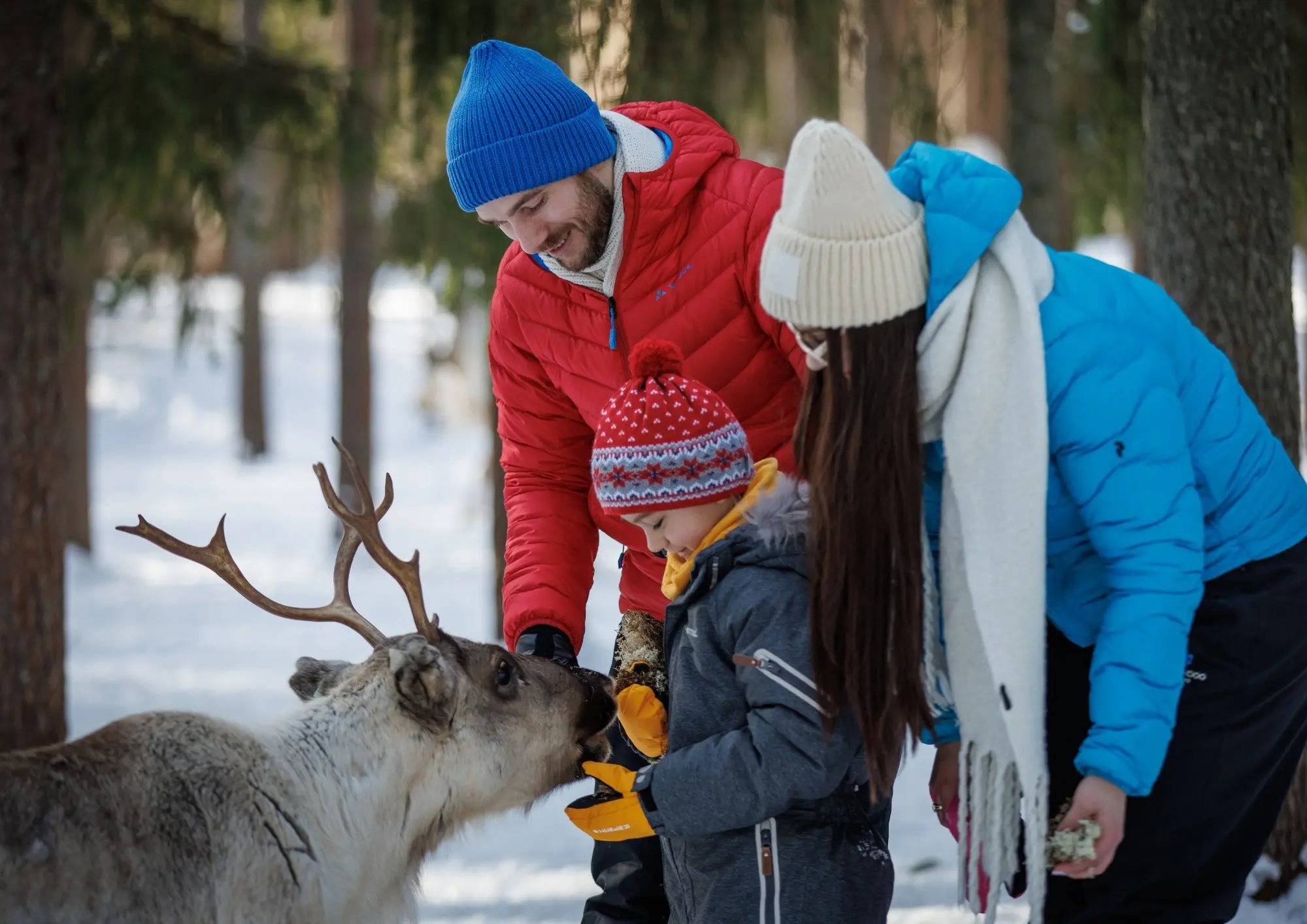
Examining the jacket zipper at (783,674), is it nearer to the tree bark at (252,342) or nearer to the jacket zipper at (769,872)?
the jacket zipper at (769,872)

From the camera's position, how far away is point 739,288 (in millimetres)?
2666

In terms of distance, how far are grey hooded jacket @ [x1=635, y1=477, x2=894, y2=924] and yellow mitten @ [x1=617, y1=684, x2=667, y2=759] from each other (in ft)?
0.44

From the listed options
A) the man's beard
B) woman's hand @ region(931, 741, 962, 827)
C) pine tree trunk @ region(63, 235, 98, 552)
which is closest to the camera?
woman's hand @ region(931, 741, 962, 827)

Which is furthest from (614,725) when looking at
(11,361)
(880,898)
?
(11,361)

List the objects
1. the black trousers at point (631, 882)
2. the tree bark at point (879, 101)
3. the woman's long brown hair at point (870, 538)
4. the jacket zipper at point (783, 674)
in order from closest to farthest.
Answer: the woman's long brown hair at point (870, 538)
the jacket zipper at point (783, 674)
the black trousers at point (631, 882)
the tree bark at point (879, 101)

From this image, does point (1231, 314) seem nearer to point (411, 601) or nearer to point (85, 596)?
point (411, 601)

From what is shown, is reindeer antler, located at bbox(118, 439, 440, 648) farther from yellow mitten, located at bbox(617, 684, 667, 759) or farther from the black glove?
yellow mitten, located at bbox(617, 684, 667, 759)

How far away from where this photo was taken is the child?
2191 mm

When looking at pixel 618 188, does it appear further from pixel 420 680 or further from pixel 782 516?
pixel 420 680

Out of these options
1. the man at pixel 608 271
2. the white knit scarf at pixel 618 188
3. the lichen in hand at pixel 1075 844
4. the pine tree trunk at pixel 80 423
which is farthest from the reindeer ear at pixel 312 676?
the pine tree trunk at pixel 80 423

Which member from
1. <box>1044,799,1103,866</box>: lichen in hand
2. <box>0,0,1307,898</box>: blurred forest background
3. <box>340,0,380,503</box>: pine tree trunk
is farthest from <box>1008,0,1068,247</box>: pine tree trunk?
<box>340,0,380,503</box>: pine tree trunk

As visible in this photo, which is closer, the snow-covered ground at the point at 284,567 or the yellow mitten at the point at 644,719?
the yellow mitten at the point at 644,719

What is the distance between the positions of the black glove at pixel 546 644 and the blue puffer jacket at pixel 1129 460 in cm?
109

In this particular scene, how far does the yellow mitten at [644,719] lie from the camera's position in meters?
2.55
